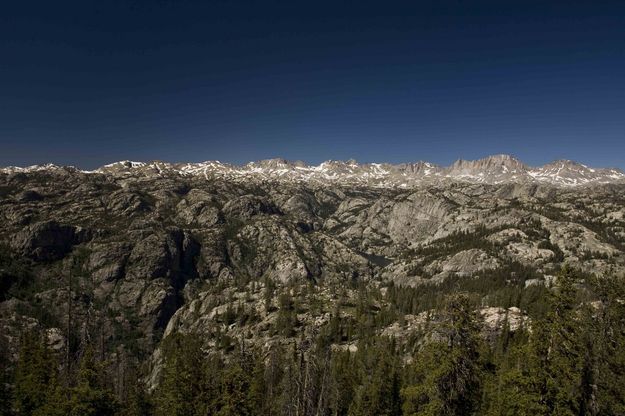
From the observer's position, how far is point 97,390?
2093 inches

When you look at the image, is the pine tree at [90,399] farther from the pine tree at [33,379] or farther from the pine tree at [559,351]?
the pine tree at [559,351]

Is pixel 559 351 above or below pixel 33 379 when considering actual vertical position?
above

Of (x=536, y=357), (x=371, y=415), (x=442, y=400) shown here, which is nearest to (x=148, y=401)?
(x=371, y=415)

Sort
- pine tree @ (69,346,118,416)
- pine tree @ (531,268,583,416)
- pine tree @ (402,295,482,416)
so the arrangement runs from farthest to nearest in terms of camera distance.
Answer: pine tree @ (69,346,118,416) → pine tree @ (402,295,482,416) → pine tree @ (531,268,583,416)

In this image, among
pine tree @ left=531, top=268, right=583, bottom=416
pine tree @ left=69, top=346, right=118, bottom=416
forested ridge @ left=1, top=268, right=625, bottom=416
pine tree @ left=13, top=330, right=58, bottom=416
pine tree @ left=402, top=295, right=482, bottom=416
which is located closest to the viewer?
pine tree @ left=531, top=268, right=583, bottom=416

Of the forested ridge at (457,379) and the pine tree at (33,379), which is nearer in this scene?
the forested ridge at (457,379)

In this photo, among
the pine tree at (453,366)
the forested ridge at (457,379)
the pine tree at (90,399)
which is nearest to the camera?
the forested ridge at (457,379)

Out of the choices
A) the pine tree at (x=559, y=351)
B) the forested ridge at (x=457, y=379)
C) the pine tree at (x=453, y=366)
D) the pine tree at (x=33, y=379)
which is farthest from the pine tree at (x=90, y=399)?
the pine tree at (x=559, y=351)

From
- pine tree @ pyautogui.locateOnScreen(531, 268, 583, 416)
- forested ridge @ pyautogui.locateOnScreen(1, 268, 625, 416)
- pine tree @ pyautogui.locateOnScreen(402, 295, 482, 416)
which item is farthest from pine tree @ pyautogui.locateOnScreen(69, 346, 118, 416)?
pine tree @ pyautogui.locateOnScreen(531, 268, 583, 416)

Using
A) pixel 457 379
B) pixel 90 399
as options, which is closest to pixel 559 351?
pixel 457 379

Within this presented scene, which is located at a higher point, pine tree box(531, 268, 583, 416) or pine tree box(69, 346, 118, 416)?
pine tree box(531, 268, 583, 416)

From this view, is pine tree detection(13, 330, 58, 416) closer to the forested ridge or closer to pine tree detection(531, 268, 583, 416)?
the forested ridge

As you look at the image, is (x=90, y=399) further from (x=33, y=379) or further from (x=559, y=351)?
(x=559, y=351)

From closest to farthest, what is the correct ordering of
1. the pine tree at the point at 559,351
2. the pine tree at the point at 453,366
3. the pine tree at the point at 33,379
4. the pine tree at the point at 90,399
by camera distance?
the pine tree at the point at 559,351, the pine tree at the point at 453,366, the pine tree at the point at 90,399, the pine tree at the point at 33,379
